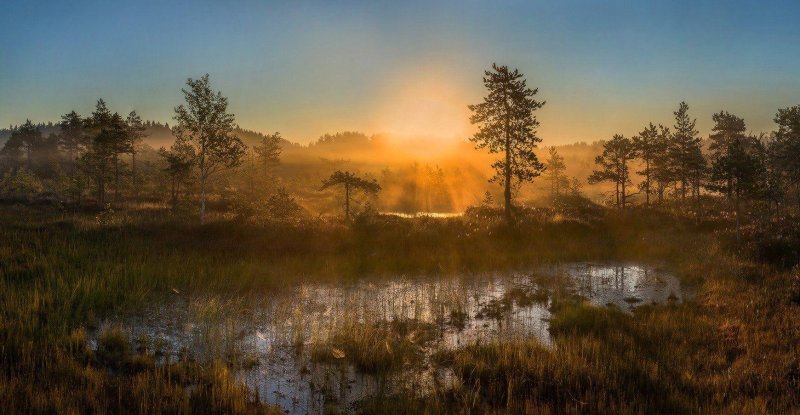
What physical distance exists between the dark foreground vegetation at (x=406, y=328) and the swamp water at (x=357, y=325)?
1.24ft

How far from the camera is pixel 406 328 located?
1095 centimetres

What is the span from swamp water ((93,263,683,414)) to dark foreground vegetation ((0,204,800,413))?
0.38 meters

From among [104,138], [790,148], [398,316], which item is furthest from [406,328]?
[790,148]

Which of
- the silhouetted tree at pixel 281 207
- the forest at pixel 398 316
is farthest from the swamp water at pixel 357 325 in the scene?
the silhouetted tree at pixel 281 207

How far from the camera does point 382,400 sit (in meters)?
7.15

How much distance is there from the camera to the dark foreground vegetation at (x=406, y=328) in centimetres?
693

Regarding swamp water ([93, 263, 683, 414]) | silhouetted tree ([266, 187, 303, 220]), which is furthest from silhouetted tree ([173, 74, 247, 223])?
swamp water ([93, 263, 683, 414])

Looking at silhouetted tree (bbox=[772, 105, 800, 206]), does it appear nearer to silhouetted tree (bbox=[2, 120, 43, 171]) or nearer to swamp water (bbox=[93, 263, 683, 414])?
swamp water (bbox=[93, 263, 683, 414])

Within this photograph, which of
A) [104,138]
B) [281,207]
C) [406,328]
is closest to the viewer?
[406,328]

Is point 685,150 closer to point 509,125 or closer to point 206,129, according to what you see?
point 509,125

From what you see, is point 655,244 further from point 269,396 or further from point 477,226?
point 269,396

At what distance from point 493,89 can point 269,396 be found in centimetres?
2860

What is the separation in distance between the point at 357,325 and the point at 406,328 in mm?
1299

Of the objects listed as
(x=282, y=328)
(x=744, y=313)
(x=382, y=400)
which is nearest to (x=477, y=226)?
(x=744, y=313)
